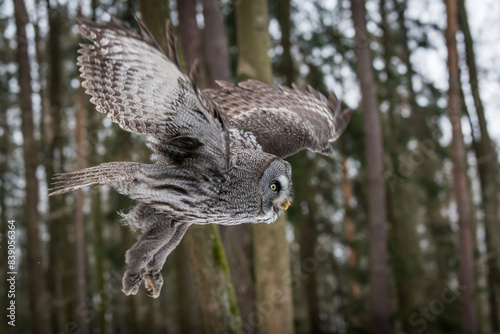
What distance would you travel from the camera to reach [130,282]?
314 centimetres

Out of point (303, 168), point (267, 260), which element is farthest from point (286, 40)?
point (267, 260)

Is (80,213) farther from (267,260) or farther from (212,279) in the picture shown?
(212,279)

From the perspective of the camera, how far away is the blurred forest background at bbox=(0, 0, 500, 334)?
630cm

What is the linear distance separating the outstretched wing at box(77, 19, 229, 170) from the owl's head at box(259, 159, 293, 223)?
0.33 meters

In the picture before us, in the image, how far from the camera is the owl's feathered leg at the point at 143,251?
10.4ft

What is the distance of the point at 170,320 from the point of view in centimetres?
2327

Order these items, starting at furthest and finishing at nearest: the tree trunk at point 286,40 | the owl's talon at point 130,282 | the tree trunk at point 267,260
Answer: the tree trunk at point 286,40 → the tree trunk at point 267,260 → the owl's talon at point 130,282

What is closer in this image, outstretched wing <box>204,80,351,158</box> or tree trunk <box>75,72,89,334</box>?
outstretched wing <box>204,80,351,158</box>

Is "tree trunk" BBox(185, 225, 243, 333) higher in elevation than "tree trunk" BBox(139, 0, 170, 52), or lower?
lower

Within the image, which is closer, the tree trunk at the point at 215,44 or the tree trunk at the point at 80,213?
the tree trunk at the point at 215,44

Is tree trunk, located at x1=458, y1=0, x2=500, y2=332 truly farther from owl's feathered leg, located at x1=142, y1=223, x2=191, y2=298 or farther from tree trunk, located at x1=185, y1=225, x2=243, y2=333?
owl's feathered leg, located at x1=142, y1=223, x2=191, y2=298

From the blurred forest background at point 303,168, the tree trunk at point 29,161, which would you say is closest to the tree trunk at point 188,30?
the blurred forest background at point 303,168

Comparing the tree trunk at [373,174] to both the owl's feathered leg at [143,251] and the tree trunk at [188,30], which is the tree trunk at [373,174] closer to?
the tree trunk at [188,30]

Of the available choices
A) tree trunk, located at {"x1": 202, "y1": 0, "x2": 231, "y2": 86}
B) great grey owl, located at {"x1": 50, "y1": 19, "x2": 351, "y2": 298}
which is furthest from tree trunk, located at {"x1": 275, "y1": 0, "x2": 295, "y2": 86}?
great grey owl, located at {"x1": 50, "y1": 19, "x2": 351, "y2": 298}
